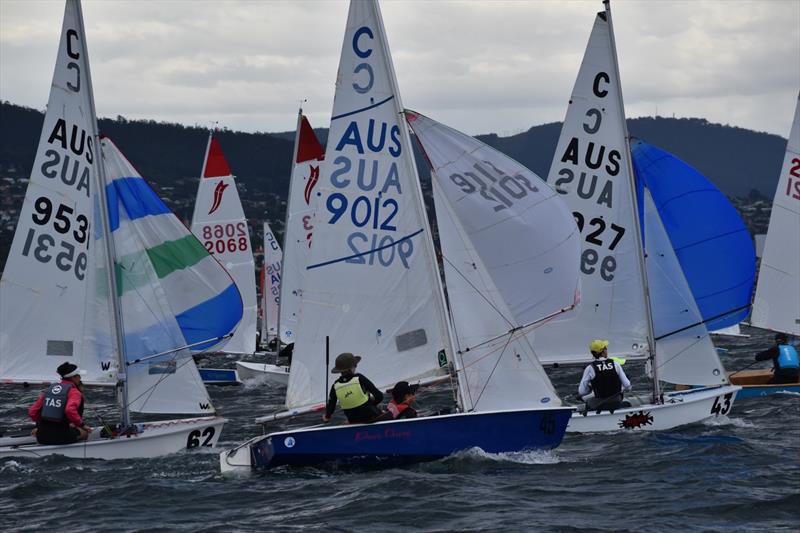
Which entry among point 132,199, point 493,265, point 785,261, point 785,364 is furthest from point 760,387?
point 132,199

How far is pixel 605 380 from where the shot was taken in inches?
680

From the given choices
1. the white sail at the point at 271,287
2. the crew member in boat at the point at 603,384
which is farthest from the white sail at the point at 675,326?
the white sail at the point at 271,287

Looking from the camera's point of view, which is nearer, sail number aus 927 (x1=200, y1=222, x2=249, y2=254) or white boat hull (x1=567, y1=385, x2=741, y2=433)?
white boat hull (x1=567, y1=385, x2=741, y2=433)

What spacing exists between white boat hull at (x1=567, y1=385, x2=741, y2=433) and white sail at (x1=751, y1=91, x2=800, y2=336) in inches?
250

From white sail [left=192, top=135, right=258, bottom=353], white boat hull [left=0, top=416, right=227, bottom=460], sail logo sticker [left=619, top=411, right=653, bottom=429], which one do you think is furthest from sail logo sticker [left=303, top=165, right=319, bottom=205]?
sail logo sticker [left=619, top=411, right=653, bottom=429]

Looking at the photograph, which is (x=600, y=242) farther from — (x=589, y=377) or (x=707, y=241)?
(x=589, y=377)

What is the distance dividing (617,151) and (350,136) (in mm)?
6435

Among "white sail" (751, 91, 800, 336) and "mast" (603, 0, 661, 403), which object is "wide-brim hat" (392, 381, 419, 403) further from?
"white sail" (751, 91, 800, 336)

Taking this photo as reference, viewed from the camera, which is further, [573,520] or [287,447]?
[287,447]

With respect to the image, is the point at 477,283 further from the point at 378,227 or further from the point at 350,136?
the point at 350,136

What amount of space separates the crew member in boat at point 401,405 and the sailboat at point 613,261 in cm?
553

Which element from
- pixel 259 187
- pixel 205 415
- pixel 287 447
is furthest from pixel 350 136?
pixel 259 187

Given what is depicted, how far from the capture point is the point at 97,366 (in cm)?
1709

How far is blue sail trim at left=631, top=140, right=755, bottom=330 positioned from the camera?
1872cm
